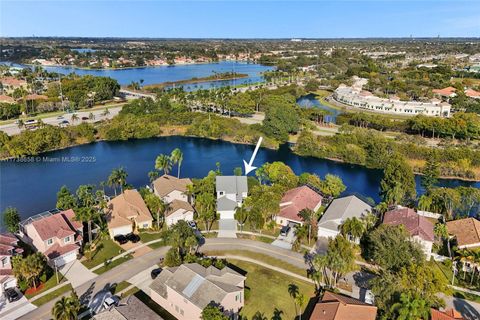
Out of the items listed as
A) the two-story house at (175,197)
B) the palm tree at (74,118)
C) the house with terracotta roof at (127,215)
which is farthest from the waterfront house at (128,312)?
the palm tree at (74,118)

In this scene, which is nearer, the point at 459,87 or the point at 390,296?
the point at 390,296

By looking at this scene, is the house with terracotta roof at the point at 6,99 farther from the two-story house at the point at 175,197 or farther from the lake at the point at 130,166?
the two-story house at the point at 175,197

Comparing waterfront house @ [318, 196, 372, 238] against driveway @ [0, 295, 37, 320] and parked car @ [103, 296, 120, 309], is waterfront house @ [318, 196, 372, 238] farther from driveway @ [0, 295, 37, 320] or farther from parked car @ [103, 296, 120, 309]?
driveway @ [0, 295, 37, 320]

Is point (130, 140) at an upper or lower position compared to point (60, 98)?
lower

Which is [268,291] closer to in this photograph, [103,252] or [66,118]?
[103,252]

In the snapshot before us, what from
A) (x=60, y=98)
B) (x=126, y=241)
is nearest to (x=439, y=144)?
(x=126, y=241)

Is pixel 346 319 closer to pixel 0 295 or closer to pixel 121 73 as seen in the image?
pixel 0 295
